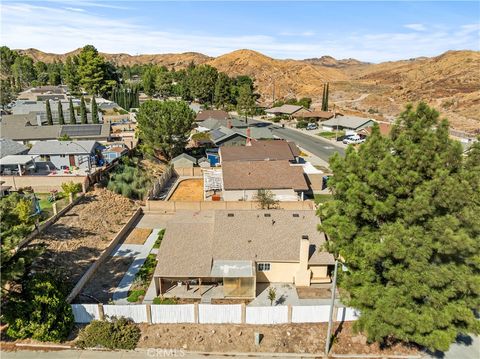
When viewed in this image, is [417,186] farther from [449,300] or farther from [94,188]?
[94,188]

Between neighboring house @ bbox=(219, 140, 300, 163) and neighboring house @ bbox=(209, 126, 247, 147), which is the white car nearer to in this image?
neighboring house @ bbox=(219, 140, 300, 163)

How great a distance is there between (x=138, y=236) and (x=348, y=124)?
62.0 meters

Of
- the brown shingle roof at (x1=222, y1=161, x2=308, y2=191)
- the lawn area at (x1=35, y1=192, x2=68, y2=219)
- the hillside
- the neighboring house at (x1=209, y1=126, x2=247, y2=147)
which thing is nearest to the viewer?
the lawn area at (x1=35, y1=192, x2=68, y2=219)

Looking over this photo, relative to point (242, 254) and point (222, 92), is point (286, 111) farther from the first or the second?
point (242, 254)

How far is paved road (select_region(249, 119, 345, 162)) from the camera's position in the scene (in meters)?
64.0

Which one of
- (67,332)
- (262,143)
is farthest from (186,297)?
(262,143)

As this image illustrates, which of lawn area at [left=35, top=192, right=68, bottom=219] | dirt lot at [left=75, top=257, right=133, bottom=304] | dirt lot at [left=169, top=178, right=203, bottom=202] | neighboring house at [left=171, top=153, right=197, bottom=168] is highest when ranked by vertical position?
neighboring house at [left=171, top=153, right=197, bottom=168]

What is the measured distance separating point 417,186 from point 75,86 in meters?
114

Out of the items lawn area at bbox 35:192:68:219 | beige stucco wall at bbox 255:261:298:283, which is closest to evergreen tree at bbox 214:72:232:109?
lawn area at bbox 35:192:68:219

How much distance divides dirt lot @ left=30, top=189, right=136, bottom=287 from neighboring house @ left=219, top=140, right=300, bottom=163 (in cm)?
1588

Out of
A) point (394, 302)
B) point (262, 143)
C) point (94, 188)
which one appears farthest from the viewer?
point (262, 143)

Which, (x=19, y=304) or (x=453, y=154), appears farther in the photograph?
(x=19, y=304)

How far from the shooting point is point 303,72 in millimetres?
187875

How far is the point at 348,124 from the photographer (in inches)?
Result: 3150
